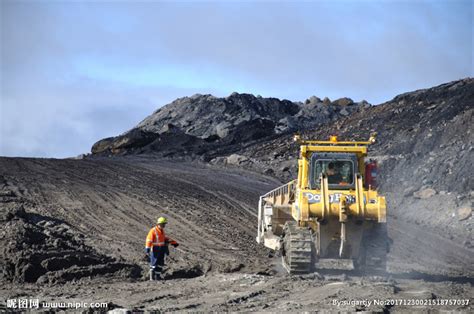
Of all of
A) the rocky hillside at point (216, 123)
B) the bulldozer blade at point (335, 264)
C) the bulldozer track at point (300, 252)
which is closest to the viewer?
the bulldozer track at point (300, 252)

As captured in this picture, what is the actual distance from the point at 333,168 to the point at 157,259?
3681 millimetres

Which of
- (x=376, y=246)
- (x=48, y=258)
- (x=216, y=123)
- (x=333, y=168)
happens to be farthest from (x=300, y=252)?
(x=216, y=123)

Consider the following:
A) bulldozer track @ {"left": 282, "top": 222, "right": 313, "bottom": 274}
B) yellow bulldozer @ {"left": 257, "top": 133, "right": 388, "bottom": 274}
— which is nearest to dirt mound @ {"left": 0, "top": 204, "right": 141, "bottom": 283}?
bulldozer track @ {"left": 282, "top": 222, "right": 313, "bottom": 274}

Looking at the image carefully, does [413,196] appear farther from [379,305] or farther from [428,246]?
[379,305]

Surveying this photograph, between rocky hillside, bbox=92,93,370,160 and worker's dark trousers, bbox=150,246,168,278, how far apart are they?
93.0 feet

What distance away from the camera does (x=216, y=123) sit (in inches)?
2292

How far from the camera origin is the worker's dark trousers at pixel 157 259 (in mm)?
14011

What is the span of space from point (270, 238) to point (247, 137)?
3436 cm

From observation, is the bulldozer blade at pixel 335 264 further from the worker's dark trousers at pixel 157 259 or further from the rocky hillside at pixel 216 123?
the rocky hillside at pixel 216 123

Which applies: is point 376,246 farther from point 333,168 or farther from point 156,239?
point 156,239

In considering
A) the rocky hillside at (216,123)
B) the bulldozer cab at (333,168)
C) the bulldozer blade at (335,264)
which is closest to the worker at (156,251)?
the bulldozer cab at (333,168)

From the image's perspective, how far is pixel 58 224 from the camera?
1889 cm

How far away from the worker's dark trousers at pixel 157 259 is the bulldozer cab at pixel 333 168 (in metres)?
3.04

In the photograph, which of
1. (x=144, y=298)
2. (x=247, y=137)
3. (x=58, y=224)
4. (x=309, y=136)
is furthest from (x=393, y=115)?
(x=144, y=298)
